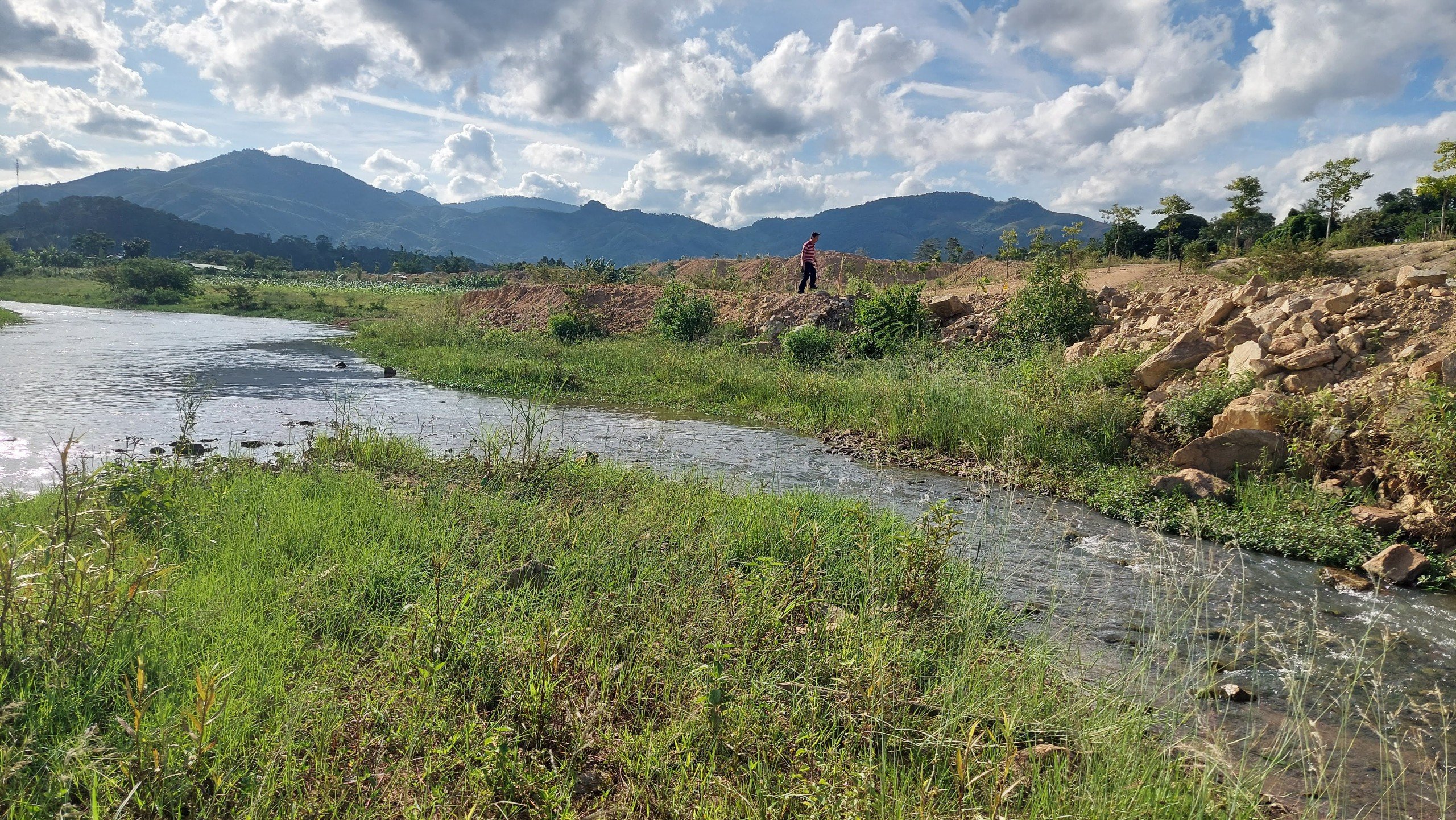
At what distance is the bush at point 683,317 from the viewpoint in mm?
22156

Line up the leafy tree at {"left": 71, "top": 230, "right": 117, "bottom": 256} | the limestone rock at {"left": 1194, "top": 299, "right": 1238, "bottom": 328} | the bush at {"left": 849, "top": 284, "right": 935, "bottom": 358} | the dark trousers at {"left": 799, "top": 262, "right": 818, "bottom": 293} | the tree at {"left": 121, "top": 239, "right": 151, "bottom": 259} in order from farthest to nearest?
the tree at {"left": 121, "top": 239, "right": 151, "bottom": 259}
the leafy tree at {"left": 71, "top": 230, "right": 117, "bottom": 256}
the dark trousers at {"left": 799, "top": 262, "right": 818, "bottom": 293}
the bush at {"left": 849, "top": 284, "right": 935, "bottom": 358}
the limestone rock at {"left": 1194, "top": 299, "right": 1238, "bottom": 328}

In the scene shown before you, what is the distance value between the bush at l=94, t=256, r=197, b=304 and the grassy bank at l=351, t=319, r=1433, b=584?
33.2 m

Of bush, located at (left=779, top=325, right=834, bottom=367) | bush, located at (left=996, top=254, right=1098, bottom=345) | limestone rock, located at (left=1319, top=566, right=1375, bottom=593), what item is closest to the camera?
limestone rock, located at (left=1319, top=566, right=1375, bottom=593)

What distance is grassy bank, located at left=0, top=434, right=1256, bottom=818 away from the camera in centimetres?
286

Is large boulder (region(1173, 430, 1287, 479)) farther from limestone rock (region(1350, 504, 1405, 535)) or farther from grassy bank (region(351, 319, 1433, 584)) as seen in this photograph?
limestone rock (region(1350, 504, 1405, 535))

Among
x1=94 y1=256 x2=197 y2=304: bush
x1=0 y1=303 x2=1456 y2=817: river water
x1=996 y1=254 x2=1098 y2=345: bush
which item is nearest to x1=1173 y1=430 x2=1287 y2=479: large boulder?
x1=0 y1=303 x2=1456 y2=817: river water

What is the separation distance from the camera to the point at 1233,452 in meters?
8.92

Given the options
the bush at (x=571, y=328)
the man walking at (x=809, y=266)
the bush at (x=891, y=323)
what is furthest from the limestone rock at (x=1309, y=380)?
the bush at (x=571, y=328)

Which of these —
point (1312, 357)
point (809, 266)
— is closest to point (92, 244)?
point (809, 266)

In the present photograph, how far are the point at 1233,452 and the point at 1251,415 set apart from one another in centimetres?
55

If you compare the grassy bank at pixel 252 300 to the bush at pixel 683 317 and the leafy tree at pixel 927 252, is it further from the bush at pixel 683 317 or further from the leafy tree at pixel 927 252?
the leafy tree at pixel 927 252

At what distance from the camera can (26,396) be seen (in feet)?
43.4

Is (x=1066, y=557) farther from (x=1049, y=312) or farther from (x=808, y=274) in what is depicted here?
(x=808, y=274)

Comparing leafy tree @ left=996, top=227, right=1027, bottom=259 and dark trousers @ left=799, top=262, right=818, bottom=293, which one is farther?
leafy tree @ left=996, top=227, right=1027, bottom=259
